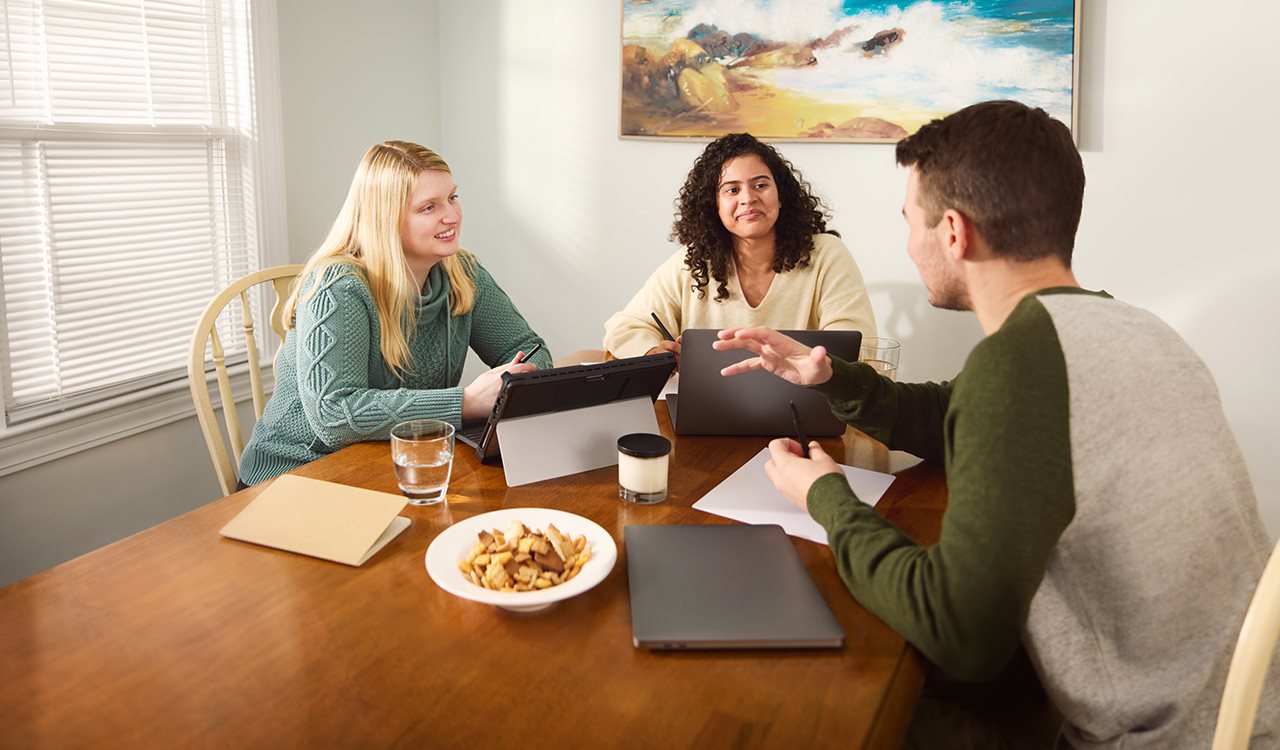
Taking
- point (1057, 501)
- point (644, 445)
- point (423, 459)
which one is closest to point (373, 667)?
point (423, 459)

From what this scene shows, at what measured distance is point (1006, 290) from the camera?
3.68 feet

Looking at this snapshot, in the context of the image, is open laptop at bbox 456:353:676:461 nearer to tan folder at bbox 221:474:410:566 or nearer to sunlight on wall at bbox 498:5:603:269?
tan folder at bbox 221:474:410:566

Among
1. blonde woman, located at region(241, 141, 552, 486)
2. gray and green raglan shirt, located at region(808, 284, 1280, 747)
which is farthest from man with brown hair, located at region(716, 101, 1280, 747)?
blonde woman, located at region(241, 141, 552, 486)

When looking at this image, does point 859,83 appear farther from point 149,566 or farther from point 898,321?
point 149,566

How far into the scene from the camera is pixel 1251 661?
3.02ft

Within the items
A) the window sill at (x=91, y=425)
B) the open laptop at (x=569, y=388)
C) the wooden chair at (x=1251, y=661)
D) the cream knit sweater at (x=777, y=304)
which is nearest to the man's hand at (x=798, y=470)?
the open laptop at (x=569, y=388)

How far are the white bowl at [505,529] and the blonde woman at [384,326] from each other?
43 centimetres

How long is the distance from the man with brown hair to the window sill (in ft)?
5.77

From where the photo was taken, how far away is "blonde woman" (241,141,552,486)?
1.62 m

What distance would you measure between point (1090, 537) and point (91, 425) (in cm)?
212

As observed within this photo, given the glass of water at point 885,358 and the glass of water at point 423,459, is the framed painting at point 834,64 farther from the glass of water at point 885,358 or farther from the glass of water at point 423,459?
the glass of water at point 423,459

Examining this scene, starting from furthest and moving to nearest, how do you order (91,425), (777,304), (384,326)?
(777,304) → (91,425) → (384,326)

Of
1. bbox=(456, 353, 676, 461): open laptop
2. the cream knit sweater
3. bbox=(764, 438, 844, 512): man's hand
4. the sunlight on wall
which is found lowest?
bbox=(764, 438, 844, 512): man's hand

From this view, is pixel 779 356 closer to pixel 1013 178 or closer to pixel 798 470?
pixel 798 470
